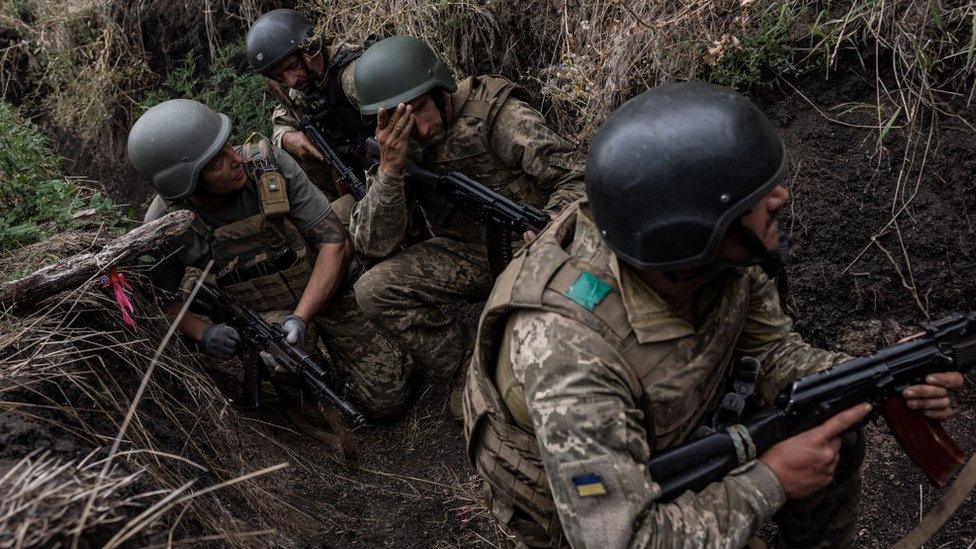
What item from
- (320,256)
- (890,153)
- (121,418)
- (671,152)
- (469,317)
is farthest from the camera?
(469,317)

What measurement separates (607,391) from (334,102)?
3.76 meters

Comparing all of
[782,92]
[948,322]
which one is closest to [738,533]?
[948,322]

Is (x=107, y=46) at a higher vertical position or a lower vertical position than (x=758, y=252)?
lower

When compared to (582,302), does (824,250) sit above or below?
below

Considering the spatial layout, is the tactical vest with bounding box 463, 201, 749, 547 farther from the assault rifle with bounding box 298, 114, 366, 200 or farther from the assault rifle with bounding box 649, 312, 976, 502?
the assault rifle with bounding box 298, 114, 366, 200

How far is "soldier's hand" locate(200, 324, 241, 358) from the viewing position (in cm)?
408

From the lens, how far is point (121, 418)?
2.99m

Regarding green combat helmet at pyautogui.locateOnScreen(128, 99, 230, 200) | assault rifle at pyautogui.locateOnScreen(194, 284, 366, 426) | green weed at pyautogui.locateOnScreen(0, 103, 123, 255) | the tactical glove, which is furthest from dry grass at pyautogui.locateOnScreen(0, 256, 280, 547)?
green weed at pyautogui.locateOnScreen(0, 103, 123, 255)

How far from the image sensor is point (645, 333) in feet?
6.81

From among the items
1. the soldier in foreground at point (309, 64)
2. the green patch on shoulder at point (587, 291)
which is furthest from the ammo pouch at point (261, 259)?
the green patch on shoulder at point (587, 291)

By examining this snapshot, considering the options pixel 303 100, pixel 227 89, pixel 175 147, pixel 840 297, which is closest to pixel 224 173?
pixel 175 147

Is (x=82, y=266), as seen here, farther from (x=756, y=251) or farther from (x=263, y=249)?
(x=756, y=251)

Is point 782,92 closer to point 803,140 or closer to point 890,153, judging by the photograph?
point 803,140

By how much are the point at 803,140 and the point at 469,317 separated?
2457 mm
